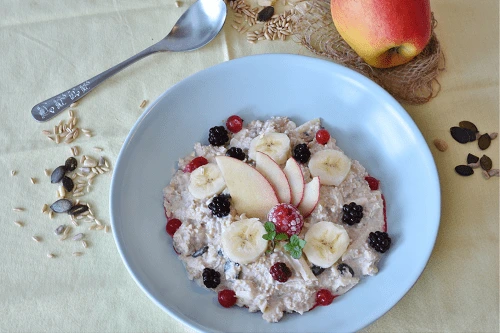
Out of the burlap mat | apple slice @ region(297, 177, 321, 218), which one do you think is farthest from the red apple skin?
apple slice @ region(297, 177, 321, 218)

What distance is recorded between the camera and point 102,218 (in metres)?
1.55

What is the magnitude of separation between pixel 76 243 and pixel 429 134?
1124 millimetres

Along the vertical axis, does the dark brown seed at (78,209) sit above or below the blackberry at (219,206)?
below

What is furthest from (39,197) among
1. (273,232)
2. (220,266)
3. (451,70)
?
(451,70)

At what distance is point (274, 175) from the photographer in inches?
57.7

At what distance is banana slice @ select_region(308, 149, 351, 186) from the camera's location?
1.47 meters

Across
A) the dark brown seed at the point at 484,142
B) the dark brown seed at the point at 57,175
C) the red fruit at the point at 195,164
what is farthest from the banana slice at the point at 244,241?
the dark brown seed at the point at 484,142

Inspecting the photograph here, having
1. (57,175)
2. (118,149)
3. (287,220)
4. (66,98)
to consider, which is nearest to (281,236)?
(287,220)

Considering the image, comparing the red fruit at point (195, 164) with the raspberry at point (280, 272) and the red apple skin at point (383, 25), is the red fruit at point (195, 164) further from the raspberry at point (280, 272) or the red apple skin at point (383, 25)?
the red apple skin at point (383, 25)

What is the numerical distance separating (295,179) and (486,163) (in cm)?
62

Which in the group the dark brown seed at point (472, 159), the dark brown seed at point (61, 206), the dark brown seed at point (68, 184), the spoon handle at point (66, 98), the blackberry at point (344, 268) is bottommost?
the blackberry at point (344, 268)

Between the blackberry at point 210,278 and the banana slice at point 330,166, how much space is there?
39 cm

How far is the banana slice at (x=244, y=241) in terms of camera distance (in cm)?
135

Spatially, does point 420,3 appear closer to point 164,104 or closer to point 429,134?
point 429,134
